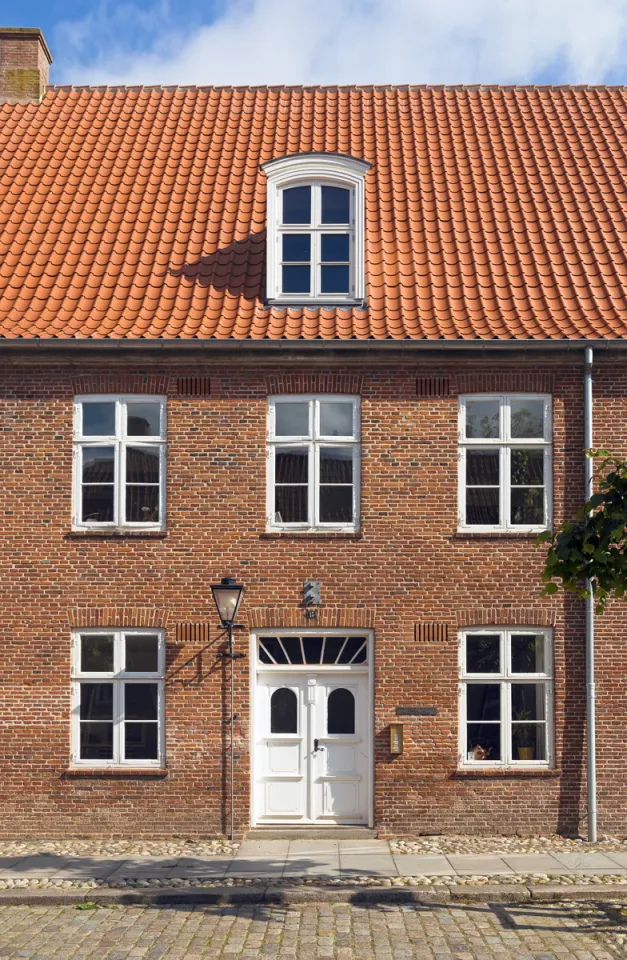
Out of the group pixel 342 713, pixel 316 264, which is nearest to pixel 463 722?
pixel 342 713

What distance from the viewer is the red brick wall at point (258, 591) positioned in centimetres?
1352

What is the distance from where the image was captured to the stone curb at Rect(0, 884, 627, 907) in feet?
35.4

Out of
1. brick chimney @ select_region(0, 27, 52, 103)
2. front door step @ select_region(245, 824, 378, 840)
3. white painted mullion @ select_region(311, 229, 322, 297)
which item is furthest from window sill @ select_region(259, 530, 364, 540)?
brick chimney @ select_region(0, 27, 52, 103)

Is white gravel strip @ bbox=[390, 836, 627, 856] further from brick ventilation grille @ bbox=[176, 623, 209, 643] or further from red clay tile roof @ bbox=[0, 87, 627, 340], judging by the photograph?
red clay tile roof @ bbox=[0, 87, 627, 340]

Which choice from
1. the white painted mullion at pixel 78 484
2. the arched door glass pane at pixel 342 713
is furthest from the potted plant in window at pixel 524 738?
the white painted mullion at pixel 78 484

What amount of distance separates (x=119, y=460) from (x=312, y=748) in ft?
14.9

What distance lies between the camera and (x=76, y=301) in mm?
14555

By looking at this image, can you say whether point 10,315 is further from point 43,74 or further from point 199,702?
point 43,74

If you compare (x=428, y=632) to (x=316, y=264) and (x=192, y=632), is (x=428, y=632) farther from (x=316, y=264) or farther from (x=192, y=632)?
(x=316, y=264)

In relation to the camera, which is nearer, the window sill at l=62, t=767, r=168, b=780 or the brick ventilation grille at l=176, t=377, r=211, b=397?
the window sill at l=62, t=767, r=168, b=780

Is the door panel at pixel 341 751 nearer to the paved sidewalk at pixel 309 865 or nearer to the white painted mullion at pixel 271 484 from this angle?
the paved sidewalk at pixel 309 865

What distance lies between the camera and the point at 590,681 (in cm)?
1354

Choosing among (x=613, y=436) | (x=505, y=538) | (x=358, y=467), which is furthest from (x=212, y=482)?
(x=613, y=436)

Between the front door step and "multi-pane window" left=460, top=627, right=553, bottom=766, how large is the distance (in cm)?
159
